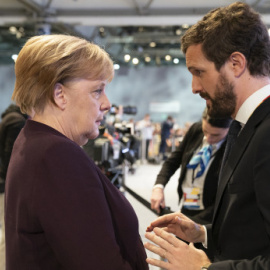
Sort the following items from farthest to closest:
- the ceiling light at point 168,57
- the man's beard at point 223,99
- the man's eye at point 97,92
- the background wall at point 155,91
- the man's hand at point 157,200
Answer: the background wall at point 155,91 < the ceiling light at point 168,57 < the man's hand at point 157,200 < the man's beard at point 223,99 < the man's eye at point 97,92

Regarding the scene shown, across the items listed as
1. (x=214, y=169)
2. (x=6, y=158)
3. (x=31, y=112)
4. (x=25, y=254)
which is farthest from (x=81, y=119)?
(x=6, y=158)

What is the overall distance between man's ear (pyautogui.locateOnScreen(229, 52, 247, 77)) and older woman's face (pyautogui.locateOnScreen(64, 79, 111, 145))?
1.55 ft

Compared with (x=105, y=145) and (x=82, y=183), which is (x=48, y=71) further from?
(x=105, y=145)

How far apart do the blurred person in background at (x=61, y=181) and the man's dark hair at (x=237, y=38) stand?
428 mm

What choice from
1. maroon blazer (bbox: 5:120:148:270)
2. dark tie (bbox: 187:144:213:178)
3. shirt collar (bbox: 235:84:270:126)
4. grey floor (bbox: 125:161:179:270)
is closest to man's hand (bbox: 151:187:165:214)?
dark tie (bbox: 187:144:213:178)

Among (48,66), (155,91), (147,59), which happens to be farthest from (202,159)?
(155,91)

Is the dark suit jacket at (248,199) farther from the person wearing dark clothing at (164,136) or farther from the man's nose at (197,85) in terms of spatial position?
the person wearing dark clothing at (164,136)

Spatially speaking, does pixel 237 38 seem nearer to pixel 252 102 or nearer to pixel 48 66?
pixel 252 102

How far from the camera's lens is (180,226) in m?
1.39

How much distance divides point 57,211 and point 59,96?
35 cm

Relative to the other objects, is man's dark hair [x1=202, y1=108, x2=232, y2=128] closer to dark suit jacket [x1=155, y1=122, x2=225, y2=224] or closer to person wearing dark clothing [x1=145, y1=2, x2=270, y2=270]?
dark suit jacket [x1=155, y1=122, x2=225, y2=224]

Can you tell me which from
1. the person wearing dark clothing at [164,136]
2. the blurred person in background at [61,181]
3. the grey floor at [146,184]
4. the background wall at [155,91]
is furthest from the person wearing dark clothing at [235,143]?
the background wall at [155,91]

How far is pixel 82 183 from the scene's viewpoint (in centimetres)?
89

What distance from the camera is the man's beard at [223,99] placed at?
1.20 m
